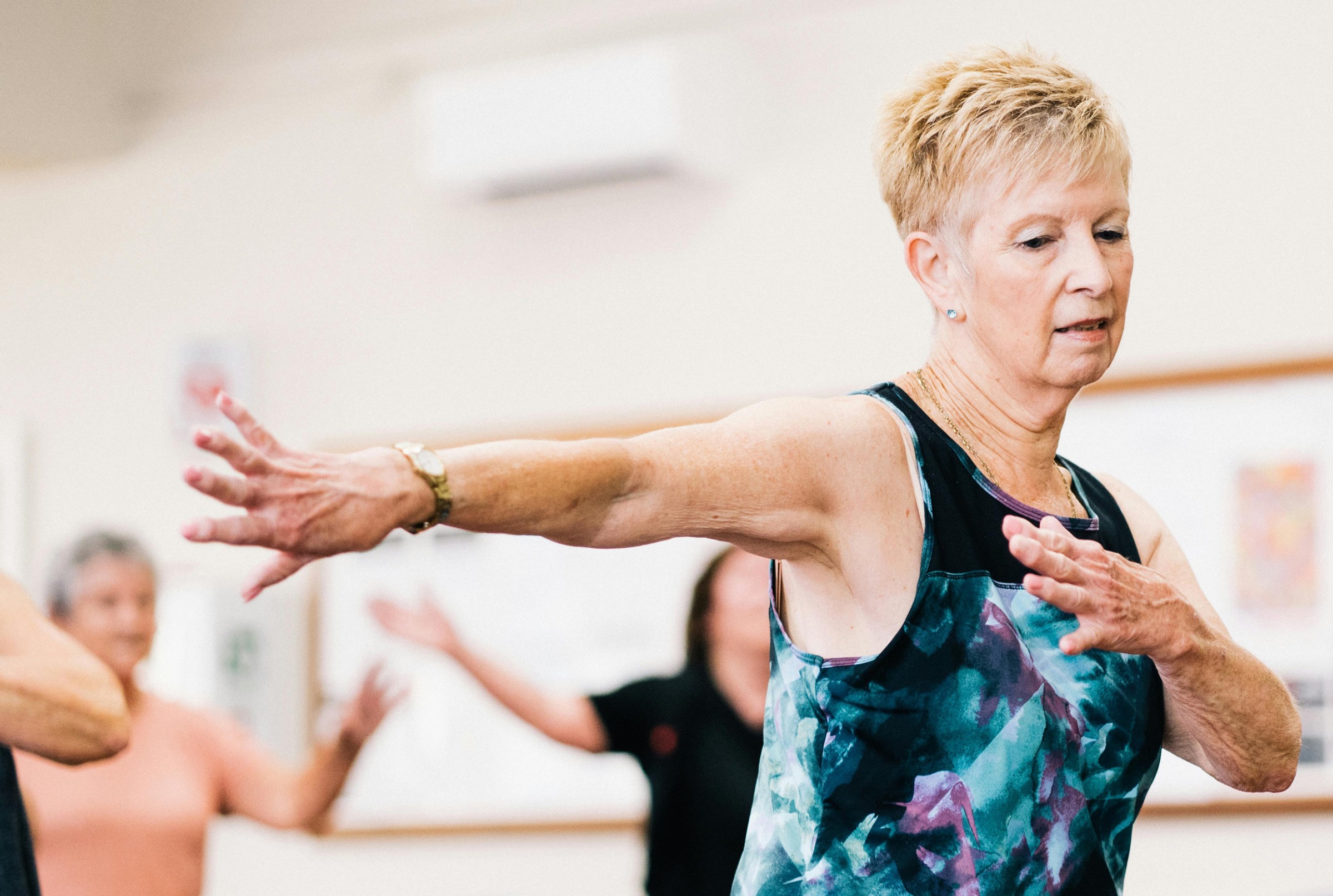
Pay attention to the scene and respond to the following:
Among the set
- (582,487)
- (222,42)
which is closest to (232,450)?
(582,487)

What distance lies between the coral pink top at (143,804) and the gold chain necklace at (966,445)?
157cm

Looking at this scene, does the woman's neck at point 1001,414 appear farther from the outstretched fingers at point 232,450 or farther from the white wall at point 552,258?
the white wall at point 552,258

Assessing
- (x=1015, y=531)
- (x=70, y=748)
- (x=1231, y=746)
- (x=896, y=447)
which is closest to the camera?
(x=1015, y=531)

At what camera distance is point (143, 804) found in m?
2.61

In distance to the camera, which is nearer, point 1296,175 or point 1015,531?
point 1015,531

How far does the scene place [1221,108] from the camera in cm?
340

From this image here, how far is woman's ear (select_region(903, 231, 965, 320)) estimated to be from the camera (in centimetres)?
142

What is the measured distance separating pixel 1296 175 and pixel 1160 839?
55.8 inches

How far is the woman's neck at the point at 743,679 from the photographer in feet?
9.34

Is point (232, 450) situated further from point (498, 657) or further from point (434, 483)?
point (498, 657)

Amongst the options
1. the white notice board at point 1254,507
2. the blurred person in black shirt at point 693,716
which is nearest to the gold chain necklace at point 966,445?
the blurred person in black shirt at point 693,716

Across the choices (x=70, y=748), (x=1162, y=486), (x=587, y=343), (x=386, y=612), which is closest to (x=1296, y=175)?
(x=1162, y=486)

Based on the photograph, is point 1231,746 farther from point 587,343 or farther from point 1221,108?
point 587,343

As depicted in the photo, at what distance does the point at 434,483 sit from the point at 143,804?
178 cm
